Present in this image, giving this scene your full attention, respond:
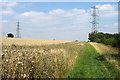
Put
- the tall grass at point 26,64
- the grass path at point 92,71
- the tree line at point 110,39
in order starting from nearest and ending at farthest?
the tall grass at point 26,64, the grass path at point 92,71, the tree line at point 110,39

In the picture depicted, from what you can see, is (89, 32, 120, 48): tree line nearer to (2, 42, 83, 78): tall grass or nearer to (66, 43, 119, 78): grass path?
(66, 43, 119, 78): grass path

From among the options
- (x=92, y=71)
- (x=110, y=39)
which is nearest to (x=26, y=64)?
(x=92, y=71)

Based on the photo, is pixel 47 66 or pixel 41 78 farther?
pixel 47 66

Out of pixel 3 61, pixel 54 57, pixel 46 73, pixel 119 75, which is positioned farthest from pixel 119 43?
pixel 3 61

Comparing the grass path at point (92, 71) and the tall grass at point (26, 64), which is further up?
the tall grass at point (26, 64)

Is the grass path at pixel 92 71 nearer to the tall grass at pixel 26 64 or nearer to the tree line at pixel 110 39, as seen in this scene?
the tall grass at pixel 26 64

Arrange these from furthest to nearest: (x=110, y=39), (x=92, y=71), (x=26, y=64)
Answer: (x=110, y=39)
(x=92, y=71)
(x=26, y=64)

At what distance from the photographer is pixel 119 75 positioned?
1115 centimetres

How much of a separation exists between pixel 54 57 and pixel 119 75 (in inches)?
139

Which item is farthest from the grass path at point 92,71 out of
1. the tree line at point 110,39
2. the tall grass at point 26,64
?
the tree line at point 110,39

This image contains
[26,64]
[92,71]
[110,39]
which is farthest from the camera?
[110,39]

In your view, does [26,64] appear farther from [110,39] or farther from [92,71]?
[110,39]

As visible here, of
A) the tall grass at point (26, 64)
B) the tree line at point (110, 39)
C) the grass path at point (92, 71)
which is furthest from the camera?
the tree line at point (110, 39)

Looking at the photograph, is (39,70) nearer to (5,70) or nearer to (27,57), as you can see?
(27,57)
